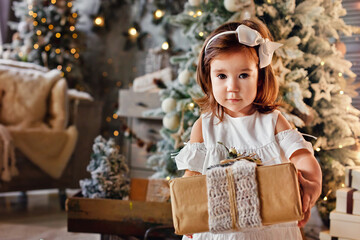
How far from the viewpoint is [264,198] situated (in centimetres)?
116

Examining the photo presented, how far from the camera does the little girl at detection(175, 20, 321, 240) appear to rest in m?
1.32

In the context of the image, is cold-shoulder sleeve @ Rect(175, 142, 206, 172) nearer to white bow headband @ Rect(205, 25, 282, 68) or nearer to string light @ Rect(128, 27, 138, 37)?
white bow headband @ Rect(205, 25, 282, 68)

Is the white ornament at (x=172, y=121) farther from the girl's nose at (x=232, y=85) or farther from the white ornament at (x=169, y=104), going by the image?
the girl's nose at (x=232, y=85)

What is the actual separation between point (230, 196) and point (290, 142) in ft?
0.92

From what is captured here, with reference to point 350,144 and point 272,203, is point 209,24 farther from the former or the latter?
point 272,203

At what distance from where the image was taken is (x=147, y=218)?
7.38 ft

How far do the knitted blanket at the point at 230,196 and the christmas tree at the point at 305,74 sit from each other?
111 centimetres

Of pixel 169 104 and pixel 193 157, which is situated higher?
pixel 169 104

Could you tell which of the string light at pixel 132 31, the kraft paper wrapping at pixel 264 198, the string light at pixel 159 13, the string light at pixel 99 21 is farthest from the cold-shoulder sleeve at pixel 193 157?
the string light at pixel 99 21

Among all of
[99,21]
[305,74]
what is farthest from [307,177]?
[99,21]

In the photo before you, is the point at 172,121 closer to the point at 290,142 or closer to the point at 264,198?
the point at 290,142

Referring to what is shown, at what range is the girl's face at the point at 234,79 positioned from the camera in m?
1.34

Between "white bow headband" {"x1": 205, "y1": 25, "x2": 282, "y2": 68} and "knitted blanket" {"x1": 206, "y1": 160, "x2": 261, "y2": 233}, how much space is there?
1.16ft

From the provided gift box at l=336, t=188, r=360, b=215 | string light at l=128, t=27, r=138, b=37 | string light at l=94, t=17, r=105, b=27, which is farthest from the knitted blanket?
string light at l=94, t=17, r=105, b=27
